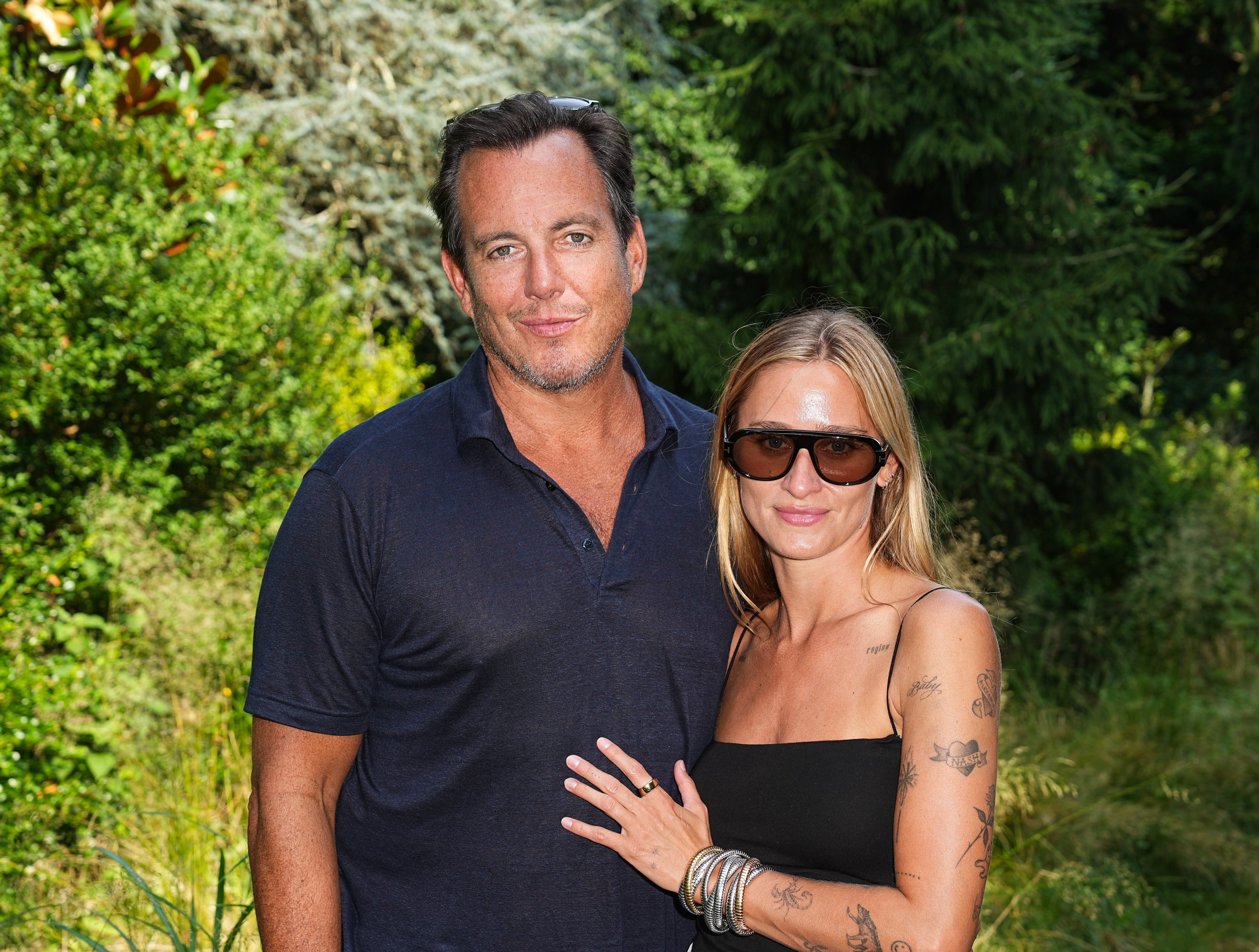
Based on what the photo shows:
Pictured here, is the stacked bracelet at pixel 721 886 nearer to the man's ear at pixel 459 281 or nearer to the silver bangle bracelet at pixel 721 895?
the silver bangle bracelet at pixel 721 895

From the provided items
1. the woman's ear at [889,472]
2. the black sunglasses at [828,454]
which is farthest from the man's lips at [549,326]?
the woman's ear at [889,472]

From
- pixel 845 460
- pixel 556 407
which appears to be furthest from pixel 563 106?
pixel 845 460

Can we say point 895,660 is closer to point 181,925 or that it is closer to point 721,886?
point 721,886

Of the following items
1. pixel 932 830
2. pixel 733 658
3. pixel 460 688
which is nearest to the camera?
pixel 932 830

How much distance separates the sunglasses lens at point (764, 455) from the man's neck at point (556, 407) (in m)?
0.36

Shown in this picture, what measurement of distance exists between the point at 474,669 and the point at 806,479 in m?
0.79

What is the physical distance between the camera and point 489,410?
7.51 feet

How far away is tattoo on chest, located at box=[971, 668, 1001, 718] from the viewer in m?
1.84

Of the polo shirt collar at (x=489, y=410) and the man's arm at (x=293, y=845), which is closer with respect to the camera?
the man's arm at (x=293, y=845)

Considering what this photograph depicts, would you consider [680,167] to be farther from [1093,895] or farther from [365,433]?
[365,433]

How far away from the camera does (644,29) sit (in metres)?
12.1

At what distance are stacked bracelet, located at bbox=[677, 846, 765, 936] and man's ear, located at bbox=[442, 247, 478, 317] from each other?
4.08 ft

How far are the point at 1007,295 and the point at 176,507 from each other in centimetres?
577

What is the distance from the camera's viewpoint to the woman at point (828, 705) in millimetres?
1815
